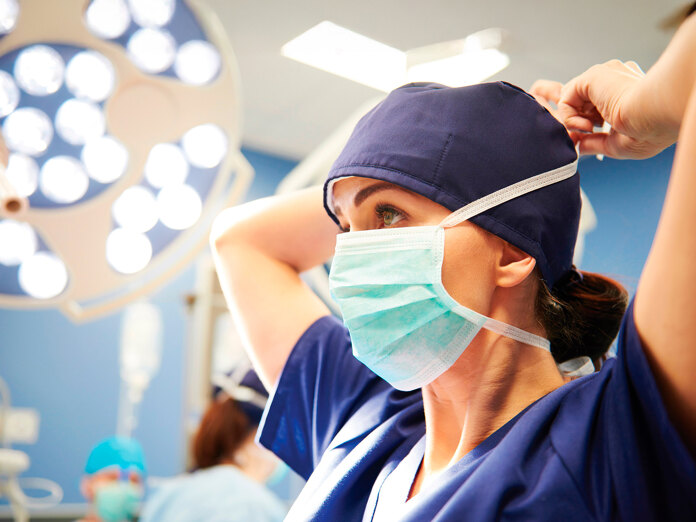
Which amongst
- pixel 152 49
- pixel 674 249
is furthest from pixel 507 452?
pixel 152 49

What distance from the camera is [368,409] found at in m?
1.15

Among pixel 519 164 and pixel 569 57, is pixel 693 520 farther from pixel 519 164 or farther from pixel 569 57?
pixel 569 57

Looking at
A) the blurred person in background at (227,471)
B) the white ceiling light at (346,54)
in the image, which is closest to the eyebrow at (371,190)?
the blurred person in background at (227,471)

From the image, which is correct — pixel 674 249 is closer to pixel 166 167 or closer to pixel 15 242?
pixel 166 167

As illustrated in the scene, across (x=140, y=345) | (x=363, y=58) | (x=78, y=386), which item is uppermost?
(x=363, y=58)

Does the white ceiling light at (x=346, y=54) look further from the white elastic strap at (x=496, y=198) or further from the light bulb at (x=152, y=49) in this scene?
the white elastic strap at (x=496, y=198)

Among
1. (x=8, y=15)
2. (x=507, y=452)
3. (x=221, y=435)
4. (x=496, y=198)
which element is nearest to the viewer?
(x=507, y=452)

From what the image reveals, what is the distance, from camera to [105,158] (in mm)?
1123

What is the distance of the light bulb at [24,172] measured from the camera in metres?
1.09

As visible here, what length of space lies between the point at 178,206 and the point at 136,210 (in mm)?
75

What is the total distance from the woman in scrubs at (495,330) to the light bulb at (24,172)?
19.3 inches

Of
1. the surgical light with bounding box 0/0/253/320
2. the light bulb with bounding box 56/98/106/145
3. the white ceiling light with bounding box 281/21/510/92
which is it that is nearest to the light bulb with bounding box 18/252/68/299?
the surgical light with bounding box 0/0/253/320

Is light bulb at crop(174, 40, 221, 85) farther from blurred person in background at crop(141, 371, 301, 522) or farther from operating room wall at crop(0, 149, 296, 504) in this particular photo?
operating room wall at crop(0, 149, 296, 504)

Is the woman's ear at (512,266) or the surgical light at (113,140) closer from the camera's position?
the woman's ear at (512,266)
